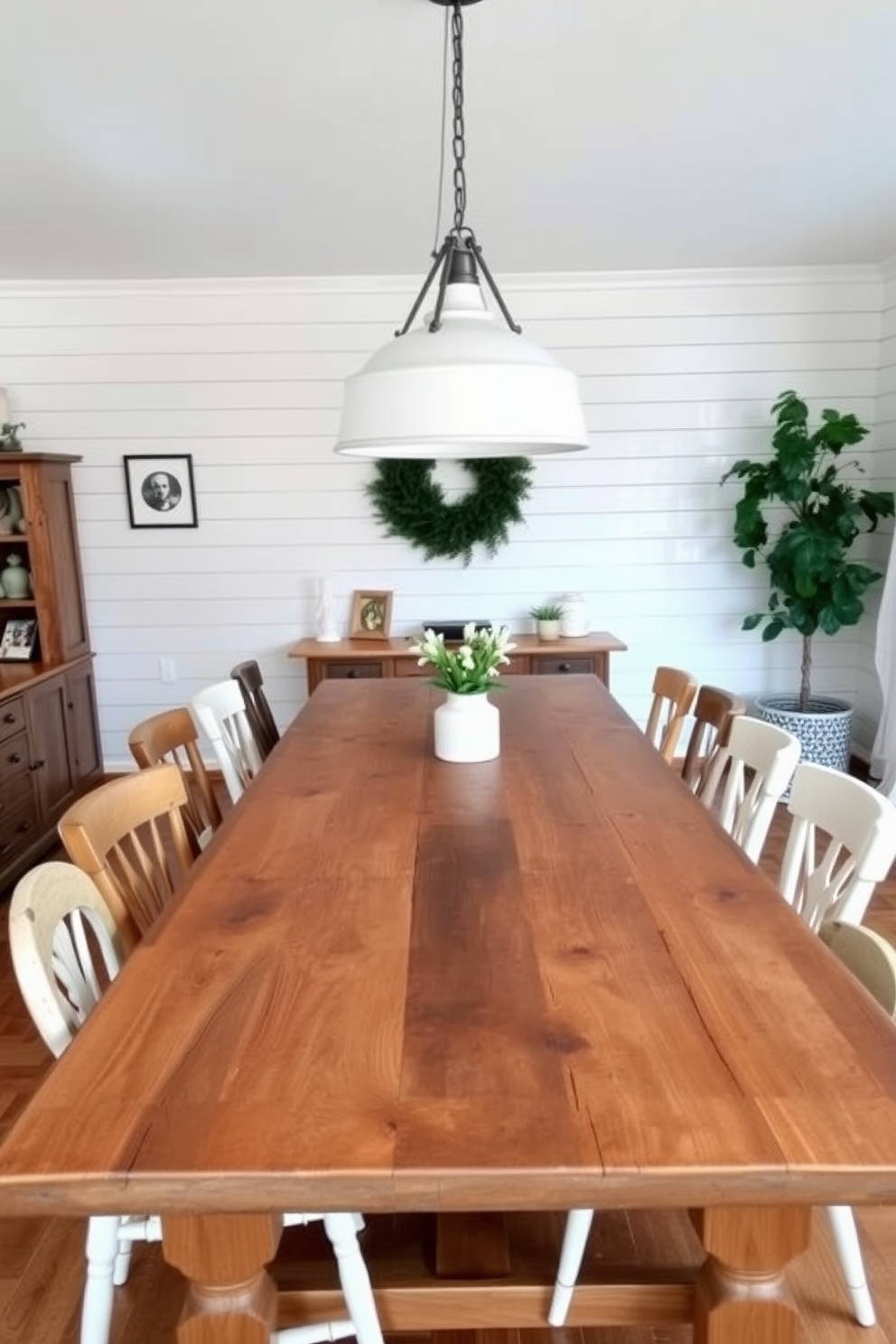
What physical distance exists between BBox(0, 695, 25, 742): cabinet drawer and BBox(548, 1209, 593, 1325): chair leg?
2801 mm

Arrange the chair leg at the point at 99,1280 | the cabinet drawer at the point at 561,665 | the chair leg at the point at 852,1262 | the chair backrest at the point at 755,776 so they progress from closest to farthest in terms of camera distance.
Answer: the chair leg at the point at 99,1280 < the chair leg at the point at 852,1262 < the chair backrest at the point at 755,776 < the cabinet drawer at the point at 561,665

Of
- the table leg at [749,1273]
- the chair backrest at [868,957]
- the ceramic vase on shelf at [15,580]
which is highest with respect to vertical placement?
the ceramic vase on shelf at [15,580]

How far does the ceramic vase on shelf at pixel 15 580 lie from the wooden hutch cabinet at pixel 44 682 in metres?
0.03

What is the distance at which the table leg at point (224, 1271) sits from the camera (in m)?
0.99

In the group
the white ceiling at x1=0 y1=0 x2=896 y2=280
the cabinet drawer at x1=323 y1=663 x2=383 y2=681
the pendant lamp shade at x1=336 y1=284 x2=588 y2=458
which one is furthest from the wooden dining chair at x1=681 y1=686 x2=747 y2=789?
the cabinet drawer at x1=323 y1=663 x2=383 y2=681

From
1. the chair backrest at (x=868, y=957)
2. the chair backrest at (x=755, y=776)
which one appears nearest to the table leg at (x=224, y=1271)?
the chair backrest at (x=868, y=957)

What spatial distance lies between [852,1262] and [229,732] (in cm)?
194

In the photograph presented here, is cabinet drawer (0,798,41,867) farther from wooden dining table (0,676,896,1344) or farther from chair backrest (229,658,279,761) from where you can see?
wooden dining table (0,676,896,1344)

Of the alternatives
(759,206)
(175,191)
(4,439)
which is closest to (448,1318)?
(175,191)

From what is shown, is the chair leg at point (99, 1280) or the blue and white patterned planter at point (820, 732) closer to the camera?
the chair leg at point (99, 1280)

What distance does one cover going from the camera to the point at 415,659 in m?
4.18

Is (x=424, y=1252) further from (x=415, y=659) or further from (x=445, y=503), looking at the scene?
(x=445, y=503)

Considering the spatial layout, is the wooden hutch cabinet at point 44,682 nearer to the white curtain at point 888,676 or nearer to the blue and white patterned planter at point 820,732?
the blue and white patterned planter at point 820,732

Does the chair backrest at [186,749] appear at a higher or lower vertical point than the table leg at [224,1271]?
higher
